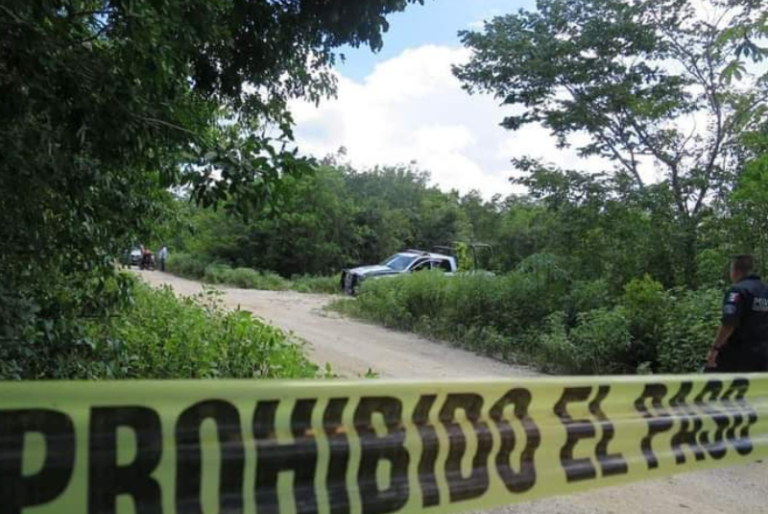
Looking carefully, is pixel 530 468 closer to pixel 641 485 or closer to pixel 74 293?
pixel 641 485

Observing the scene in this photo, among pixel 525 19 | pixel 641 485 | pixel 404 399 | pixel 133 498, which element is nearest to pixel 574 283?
pixel 525 19

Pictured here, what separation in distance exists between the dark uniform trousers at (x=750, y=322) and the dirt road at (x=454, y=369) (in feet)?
2.79

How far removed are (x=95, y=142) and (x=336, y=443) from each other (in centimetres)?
233

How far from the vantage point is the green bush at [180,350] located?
4.95m

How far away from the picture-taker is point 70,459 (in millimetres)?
1881

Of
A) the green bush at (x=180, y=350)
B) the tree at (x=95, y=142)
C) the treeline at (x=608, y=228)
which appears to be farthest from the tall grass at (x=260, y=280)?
the tree at (x=95, y=142)

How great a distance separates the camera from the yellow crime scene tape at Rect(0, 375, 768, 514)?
188 cm

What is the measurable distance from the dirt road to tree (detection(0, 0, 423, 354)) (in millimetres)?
2752

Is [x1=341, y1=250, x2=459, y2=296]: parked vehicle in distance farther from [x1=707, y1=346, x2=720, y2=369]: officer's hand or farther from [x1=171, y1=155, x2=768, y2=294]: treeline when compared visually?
[x1=707, y1=346, x2=720, y2=369]: officer's hand

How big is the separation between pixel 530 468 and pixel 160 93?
290 centimetres

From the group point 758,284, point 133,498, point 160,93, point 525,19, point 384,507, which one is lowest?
point 384,507

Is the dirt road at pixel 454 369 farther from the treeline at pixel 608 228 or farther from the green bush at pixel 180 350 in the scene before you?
the treeline at pixel 608 228

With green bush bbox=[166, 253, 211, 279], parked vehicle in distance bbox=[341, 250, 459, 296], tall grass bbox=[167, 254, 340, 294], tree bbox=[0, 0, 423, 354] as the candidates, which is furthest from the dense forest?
green bush bbox=[166, 253, 211, 279]

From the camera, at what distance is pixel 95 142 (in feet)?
11.6
